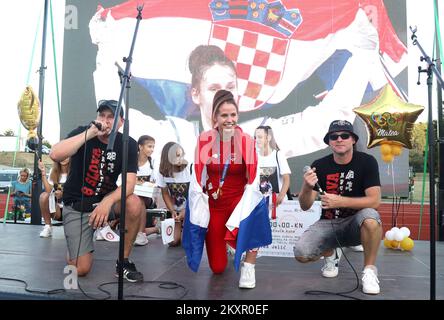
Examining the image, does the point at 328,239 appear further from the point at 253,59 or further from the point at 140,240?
the point at 253,59

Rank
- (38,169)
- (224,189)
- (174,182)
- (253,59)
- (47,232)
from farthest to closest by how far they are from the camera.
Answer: (38,169)
(253,59)
(47,232)
(174,182)
(224,189)

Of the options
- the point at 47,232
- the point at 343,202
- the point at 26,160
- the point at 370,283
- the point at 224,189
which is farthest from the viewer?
the point at 26,160

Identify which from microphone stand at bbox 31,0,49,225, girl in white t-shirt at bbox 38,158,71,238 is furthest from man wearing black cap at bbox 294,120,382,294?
microphone stand at bbox 31,0,49,225

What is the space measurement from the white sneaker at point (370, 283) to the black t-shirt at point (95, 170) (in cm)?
164

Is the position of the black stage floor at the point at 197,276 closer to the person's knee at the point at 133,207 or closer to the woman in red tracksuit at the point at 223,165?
the woman in red tracksuit at the point at 223,165

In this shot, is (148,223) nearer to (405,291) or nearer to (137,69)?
(137,69)

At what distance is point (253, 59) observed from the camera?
507 centimetres

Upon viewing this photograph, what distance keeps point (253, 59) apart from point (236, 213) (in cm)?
305

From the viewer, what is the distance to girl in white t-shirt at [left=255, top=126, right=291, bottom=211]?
3736mm

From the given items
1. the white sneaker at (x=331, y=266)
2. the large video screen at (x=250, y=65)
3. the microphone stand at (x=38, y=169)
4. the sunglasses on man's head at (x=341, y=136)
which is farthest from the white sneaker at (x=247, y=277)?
the microphone stand at (x=38, y=169)

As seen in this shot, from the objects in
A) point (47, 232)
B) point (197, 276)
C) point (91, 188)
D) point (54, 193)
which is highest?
point (91, 188)

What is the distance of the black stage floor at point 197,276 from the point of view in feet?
7.59

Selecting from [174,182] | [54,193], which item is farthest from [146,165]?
[54,193]
